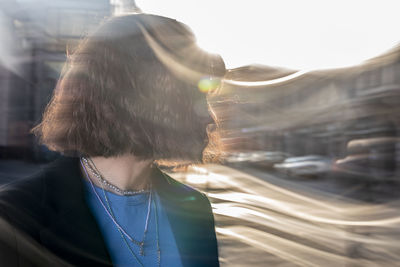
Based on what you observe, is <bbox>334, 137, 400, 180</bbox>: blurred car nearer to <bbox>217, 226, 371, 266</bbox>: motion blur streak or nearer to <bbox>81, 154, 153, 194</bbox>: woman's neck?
<bbox>217, 226, 371, 266</bbox>: motion blur streak

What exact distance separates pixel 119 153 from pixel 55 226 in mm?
220

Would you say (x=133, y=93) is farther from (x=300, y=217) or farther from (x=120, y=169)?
(x=300, y=217)

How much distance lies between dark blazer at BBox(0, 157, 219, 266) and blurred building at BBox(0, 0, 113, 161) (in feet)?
19.4

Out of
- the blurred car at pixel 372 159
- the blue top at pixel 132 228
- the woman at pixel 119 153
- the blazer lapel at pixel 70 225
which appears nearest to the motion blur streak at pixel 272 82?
the woman at pixel 119 153

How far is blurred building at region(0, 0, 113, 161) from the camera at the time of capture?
719 cm

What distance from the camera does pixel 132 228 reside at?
2.66 feet

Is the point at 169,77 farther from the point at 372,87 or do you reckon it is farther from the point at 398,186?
the point at 398,186

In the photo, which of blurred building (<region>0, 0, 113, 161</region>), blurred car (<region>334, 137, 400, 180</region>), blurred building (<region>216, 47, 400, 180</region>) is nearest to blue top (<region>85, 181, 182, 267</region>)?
blurred building (<region>216, 47, 400, 180</region>)

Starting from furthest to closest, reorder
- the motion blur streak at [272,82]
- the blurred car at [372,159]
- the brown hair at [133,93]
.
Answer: the blurred car at [372,159]
the motion blur streak at [272,82]
the brown hair at [133,93]

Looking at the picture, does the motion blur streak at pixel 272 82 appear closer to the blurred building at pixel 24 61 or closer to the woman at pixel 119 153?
the woman at pixel 119 153

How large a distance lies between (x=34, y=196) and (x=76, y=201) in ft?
0.29

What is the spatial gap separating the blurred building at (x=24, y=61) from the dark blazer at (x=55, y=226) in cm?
592

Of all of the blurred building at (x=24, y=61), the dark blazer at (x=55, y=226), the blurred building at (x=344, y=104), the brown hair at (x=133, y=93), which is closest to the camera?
the dark blazer at (x=55, y=226)

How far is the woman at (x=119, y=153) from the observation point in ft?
2.19
